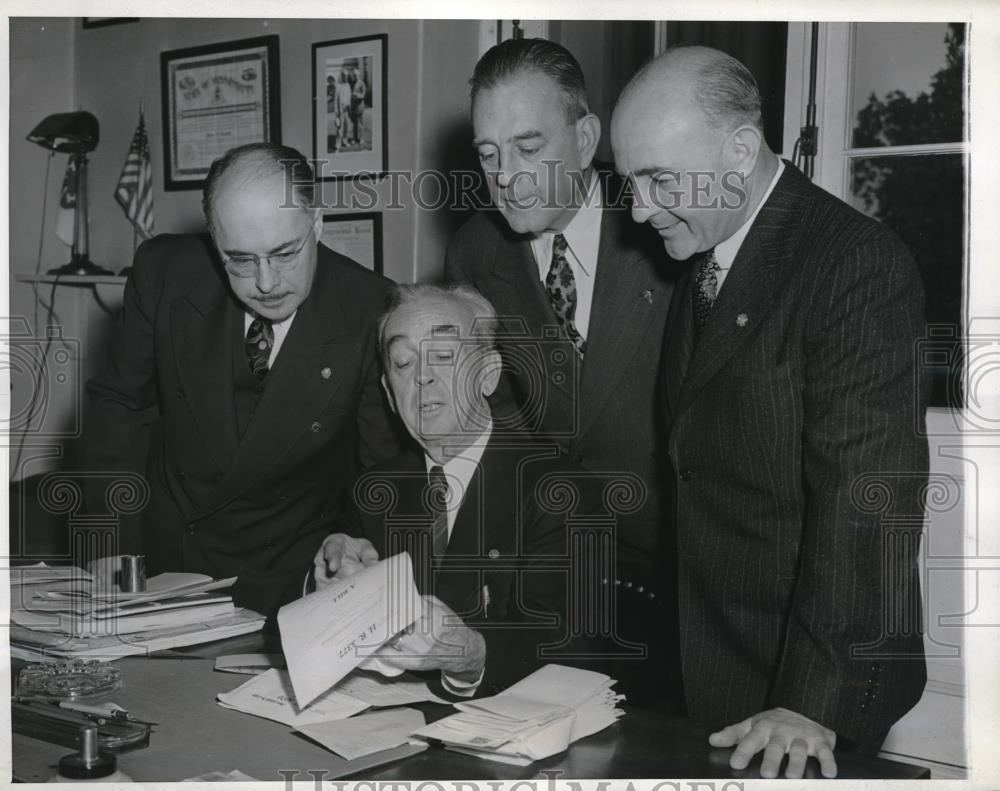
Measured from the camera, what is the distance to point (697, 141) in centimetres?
188

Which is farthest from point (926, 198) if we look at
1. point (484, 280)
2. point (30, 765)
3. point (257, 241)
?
point (30, 765)

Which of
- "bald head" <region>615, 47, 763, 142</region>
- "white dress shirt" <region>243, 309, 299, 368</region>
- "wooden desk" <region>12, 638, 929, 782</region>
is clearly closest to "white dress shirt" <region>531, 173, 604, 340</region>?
"bald head" <region>615, 47, 763, 142</region>

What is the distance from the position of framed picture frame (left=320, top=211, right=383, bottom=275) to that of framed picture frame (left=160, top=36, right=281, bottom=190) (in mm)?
227

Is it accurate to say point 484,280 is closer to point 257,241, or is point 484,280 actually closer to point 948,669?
point 257,241

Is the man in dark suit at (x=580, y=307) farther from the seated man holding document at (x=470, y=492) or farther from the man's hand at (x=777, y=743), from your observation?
the man's hand at (x=777, y=743)

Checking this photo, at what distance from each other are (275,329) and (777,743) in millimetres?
1292

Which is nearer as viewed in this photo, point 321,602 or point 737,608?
point 321,602

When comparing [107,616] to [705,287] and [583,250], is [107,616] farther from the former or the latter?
[705,287]

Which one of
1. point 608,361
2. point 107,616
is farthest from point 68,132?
point 608,361

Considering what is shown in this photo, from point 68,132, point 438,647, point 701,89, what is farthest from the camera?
point 68,132

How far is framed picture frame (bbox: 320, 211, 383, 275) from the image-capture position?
2127 millimetres

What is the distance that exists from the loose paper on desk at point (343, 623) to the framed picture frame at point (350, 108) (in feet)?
2.97

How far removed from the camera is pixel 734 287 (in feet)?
6.12

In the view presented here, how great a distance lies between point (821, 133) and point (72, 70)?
1643 mm
